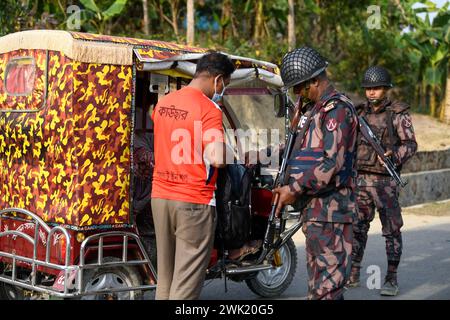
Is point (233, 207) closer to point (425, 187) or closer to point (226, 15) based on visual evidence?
point (425, 187)

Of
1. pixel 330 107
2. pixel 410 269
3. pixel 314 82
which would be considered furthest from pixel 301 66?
pixel 410 269

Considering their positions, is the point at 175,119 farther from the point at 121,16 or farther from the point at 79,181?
the point at 121,16

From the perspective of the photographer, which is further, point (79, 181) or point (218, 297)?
point (218, 297)

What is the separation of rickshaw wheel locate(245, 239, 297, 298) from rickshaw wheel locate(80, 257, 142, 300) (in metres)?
1.48

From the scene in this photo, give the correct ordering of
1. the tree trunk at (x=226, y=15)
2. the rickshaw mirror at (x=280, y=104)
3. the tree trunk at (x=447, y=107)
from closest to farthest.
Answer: the rickshaw mirror at (x=280, y=104), the tree trunk at (x=226, y=15), the tree trunk at (x=447, y=107)

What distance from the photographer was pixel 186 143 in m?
5.14

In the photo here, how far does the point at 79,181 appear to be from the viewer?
581cm

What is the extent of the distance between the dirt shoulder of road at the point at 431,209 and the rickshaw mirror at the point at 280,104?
761 centimetres

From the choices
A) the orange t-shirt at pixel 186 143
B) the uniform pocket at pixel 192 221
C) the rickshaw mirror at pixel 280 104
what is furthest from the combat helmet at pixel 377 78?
the uniform pocket at pixel 192 221

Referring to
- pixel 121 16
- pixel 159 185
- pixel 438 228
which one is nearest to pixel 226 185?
pixel 159 185

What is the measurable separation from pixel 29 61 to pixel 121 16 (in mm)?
15935

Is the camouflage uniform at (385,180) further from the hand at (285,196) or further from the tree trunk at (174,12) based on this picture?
the tree trunk at (174,12)

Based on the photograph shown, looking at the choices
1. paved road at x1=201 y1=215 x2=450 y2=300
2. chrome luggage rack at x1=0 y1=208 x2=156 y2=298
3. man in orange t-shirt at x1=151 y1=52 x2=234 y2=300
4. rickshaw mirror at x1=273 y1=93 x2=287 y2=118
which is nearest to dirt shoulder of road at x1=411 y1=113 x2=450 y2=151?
paved road at x1=201 y1=215 x2=450 y2=300

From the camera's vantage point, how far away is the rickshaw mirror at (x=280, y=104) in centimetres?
717
